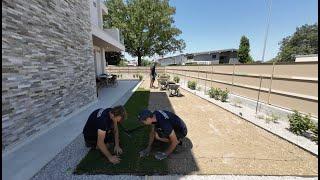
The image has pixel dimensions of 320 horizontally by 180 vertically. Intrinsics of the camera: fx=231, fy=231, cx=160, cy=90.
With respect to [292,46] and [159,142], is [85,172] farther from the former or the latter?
[292,46]

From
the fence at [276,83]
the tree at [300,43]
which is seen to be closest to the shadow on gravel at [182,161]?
the fence at [276,83]

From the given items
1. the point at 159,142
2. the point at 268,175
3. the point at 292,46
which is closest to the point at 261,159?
the point at 268,175

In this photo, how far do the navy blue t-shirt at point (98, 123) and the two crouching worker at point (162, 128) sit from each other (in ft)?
1.96

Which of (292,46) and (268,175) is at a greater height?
(292,46)

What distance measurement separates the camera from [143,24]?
1626 inches

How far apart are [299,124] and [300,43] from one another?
74383 millimetres

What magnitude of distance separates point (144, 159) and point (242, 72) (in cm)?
727

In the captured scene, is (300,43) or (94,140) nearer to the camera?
(94,140)

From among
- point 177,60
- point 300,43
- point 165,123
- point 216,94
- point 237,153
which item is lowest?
point 237,153

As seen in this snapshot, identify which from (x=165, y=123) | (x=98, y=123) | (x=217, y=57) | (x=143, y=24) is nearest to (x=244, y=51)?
(x=217, y=57)

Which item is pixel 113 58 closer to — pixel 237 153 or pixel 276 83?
pixel 276 83

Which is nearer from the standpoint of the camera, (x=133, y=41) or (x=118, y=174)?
(x=118, y=174)

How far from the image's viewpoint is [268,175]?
397 cm

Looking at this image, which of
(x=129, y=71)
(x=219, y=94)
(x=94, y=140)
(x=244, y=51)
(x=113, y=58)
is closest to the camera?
(x=94, y=140)
